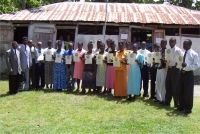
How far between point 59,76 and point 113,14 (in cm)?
700

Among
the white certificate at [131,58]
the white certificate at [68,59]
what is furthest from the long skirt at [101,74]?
the white certificate at [131,58]

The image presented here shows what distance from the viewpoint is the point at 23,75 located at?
898 centimetres

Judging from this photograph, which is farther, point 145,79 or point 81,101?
point 145,79

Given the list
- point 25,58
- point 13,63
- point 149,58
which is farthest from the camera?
point 25,58

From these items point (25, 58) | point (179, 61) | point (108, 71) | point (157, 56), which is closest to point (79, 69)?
point (108, 71)

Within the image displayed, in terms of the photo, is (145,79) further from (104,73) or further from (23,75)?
(23,75)

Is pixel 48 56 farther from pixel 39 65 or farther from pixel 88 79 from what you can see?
pixel 88 79

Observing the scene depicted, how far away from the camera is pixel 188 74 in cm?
630

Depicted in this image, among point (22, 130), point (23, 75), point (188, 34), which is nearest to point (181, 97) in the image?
point (22, 130)

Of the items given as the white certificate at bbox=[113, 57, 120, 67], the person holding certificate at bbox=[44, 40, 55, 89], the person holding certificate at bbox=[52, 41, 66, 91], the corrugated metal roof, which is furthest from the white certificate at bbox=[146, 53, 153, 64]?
the corrugated metal roof

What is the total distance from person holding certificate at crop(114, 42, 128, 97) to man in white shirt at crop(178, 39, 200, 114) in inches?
73.0

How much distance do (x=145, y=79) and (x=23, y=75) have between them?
4.09 m

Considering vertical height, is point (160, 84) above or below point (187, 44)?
below

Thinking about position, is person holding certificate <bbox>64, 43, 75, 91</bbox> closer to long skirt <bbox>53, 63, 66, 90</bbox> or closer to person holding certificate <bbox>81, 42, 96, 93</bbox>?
long skirt <bbox>53, 63, 66, 90</bbox>
